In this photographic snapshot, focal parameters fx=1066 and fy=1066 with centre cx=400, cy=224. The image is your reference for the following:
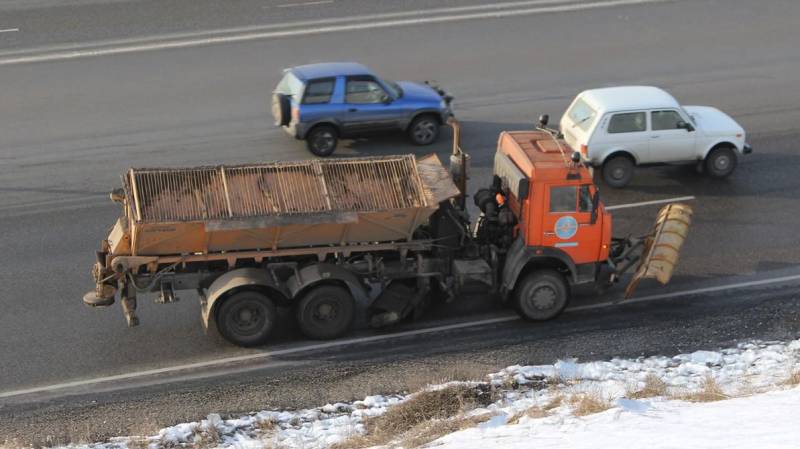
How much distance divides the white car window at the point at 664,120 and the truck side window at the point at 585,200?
5441mm

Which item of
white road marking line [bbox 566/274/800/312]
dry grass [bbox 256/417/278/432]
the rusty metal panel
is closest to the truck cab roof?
the rusty metal panel

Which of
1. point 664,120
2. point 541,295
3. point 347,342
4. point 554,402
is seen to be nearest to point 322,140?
point 664,120

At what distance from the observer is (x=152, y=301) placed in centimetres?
1614

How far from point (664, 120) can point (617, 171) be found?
4.25ft

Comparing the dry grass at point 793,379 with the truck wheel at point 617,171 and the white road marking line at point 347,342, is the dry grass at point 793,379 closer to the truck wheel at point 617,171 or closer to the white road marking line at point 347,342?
the white road marking line at point 347,342

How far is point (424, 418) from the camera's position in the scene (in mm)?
13234

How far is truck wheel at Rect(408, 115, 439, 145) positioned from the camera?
21828mm

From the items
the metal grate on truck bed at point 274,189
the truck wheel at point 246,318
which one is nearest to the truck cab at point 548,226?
the metal grate on truck bed at point 274,189

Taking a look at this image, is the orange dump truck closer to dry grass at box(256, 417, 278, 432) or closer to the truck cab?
the truck cab

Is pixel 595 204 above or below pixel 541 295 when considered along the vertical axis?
above

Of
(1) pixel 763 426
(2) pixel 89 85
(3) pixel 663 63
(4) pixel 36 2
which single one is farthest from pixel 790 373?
(4) pixel 36 2

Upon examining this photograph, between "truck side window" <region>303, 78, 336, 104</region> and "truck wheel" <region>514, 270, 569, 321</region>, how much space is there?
7.41 metres

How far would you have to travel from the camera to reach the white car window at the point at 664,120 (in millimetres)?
19984

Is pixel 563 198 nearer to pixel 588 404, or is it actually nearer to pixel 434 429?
pixel 588 404
